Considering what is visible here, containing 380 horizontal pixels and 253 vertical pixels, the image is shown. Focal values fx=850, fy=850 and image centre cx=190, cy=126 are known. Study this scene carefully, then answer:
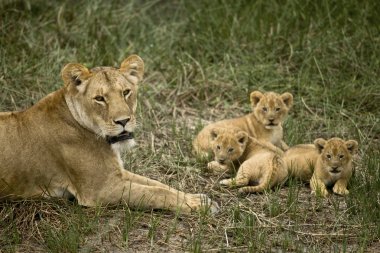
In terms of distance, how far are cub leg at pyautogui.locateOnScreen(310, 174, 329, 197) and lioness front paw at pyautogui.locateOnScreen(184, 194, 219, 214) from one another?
89cm

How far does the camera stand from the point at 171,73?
9352mm

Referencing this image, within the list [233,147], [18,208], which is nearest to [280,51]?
[233,147]

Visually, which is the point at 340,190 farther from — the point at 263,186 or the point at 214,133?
the point at 214,133

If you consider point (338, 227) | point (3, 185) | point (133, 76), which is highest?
point (133, 76)

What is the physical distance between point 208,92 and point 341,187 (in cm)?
259

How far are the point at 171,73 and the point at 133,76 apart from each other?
2.79 meters

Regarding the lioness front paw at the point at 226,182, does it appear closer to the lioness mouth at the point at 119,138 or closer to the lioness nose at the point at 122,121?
the lioness mouth at the point at 119,138

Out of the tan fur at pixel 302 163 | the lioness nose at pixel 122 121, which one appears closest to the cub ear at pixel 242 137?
the tan fur at pixel 302 163

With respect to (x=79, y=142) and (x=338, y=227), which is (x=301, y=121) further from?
(x=79, y=142)

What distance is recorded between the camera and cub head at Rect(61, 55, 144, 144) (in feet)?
20.0

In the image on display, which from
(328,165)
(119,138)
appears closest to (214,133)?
(328,165)

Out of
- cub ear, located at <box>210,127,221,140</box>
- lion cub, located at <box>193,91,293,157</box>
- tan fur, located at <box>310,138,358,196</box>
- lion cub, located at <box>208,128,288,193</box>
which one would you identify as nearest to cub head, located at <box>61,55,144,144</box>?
lion cub, located at <box>208,128,288,193</box>

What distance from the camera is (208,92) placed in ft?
29.9

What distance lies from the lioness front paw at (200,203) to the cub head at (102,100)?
0.65 m
